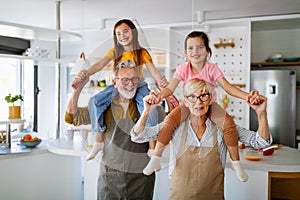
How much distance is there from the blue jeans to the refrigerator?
101 inches

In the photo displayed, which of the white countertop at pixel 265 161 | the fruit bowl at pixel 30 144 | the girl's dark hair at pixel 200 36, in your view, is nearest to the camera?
the girl's dark hair at pixel 200 36

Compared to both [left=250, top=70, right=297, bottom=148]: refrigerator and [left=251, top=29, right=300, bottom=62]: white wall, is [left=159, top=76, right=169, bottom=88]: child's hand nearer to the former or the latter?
[left=250, top=70, right=297, bottom=148]: refrigerator

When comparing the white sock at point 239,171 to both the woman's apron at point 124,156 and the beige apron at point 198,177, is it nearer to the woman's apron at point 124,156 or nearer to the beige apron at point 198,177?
the beige apron at point 198,177

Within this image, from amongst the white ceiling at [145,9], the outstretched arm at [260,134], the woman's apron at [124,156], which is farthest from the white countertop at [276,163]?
the white ceiling at [145,9]

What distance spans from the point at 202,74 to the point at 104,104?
0.30 m

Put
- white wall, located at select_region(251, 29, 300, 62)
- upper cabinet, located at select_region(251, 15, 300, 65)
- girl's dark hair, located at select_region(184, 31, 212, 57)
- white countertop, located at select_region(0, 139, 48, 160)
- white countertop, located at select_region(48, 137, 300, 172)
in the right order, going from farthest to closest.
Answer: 1. white wall, located at select_region(251, 29, 300, 62)
2. upper cabinet, located at select_region(251, 15, 300, 65)
3. white countertop, located at select_region(0, 139, 48, 160)
4. white countertop, located at select_region(48, 137, 300, 172)
5. girl's dark hair, located at select_region(184, 31, 212, 57)

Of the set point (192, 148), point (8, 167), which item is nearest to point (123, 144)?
point (192, 148)

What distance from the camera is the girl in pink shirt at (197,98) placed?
867mm

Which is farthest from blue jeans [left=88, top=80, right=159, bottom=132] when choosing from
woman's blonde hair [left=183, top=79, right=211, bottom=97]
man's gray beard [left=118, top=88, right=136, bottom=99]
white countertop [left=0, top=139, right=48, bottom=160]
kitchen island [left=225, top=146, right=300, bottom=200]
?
white countertop [left=0, top=139, right=48, bottom=160]

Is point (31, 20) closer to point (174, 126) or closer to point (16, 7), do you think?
point (16, 7)

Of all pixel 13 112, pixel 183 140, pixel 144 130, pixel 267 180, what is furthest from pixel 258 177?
pixel 13 112

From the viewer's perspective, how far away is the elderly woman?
91 centimetres

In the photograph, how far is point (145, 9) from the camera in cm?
271

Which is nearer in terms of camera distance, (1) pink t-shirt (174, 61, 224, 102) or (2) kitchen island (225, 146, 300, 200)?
(1) pink t-shirt (174, 61, 224, 102)
